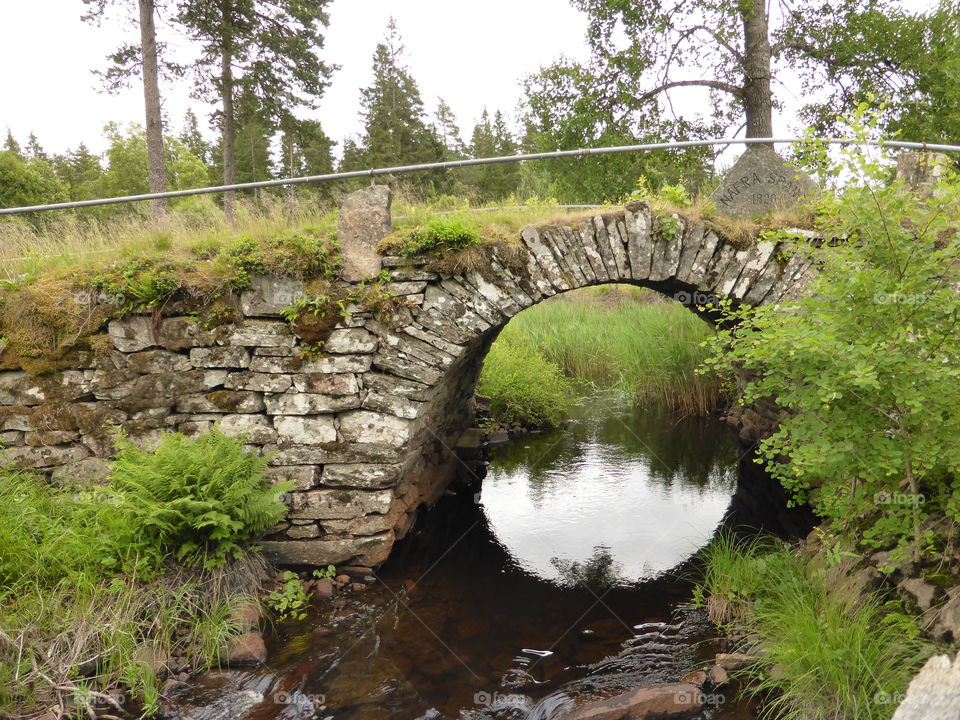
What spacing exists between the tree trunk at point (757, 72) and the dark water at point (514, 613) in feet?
18.2

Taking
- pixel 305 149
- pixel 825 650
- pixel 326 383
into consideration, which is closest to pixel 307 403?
pixel 326 383

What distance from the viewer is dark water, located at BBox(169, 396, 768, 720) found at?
3.80 meters

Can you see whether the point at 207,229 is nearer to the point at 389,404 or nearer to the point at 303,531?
the point at 389,404

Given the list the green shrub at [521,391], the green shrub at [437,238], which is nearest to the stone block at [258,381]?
the green shrub at [437,238]

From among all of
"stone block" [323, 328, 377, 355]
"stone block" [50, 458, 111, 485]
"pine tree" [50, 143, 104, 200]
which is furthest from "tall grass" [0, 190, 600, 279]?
"pine tree" [50, 143, 104, 200]

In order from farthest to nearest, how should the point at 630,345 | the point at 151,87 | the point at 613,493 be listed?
1. the point at 630,345
2. the point at 151,87
3. the point at 613,493

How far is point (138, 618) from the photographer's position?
412 cm

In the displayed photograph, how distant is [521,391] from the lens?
10391 mm

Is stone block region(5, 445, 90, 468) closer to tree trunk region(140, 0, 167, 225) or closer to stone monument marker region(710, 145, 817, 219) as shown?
tree trunk region(140, 0, 167, 225)

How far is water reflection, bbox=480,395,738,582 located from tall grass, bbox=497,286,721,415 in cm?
55

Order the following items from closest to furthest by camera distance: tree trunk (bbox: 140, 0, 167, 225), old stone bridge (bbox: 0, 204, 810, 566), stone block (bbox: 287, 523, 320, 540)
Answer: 1. old stone bridge (bbox: 0, 204, 810, 566)
2. stone block (bbox: 287, 523, 320, 540)
3. tree trunk (bbox: 140, 0, 167, 225)

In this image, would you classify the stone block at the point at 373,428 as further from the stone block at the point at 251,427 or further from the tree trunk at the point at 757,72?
the tree trunk at the point at 757,72

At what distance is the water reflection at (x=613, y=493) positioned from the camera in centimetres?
596

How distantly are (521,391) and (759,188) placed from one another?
5.91m
